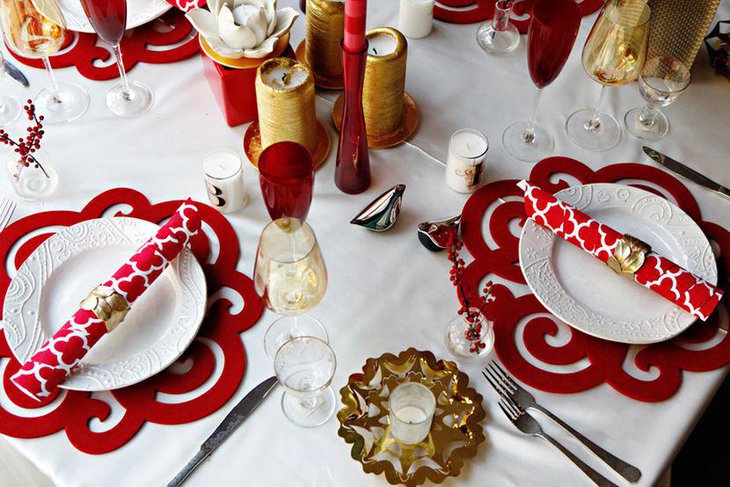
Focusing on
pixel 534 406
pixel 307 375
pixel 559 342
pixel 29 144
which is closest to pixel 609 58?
pixel 559 342

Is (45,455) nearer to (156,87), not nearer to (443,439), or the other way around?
(443,439)

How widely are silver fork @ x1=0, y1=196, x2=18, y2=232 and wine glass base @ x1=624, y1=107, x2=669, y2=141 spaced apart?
1.06 meters

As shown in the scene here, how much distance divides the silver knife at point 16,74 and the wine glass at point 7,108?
0.08 ft

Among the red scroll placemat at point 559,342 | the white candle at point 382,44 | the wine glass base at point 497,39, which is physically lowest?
the red scroll placemat at point 559,342

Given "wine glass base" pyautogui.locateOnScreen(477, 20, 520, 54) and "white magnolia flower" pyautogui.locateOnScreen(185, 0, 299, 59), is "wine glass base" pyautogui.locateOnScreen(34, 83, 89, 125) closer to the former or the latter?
"white magnolia flower" pyautogui.locateOnScreen(185, 0, 299, 59)

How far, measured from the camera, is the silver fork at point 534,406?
0.97 meters

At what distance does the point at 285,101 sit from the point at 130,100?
367 millimetres

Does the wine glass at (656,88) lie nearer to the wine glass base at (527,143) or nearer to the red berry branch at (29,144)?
the wine glass base at (527,143)

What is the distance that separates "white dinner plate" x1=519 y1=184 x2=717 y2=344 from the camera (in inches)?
42.0

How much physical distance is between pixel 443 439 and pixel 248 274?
39cm

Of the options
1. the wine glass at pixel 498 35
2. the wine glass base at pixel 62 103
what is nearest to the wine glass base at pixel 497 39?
the wine glass at pixel 498 35

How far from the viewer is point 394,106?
1.29 m

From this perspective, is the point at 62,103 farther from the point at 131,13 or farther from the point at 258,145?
the point at 258,145

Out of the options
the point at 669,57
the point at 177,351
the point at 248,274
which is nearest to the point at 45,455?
the point at 177,351
